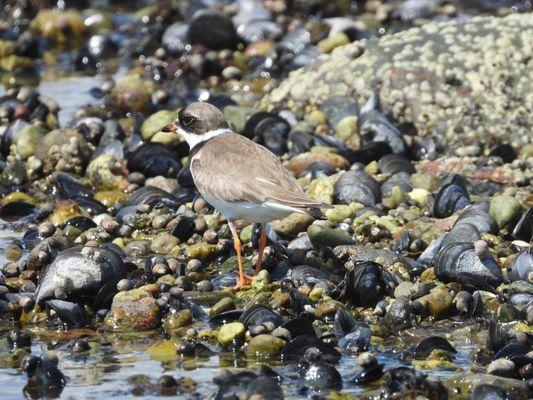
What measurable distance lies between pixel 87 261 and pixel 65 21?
12.6 metres

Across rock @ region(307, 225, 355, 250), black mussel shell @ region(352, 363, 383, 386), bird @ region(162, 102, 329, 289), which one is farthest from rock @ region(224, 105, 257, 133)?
black mussel shell @ region(352, 363, 383, 386)

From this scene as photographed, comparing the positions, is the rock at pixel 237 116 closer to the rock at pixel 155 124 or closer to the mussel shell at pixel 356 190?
the rock at pixel 155 124

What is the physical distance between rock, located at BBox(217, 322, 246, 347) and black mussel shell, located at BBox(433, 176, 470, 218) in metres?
3.33

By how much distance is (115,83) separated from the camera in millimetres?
16391

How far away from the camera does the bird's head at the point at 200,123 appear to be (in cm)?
995

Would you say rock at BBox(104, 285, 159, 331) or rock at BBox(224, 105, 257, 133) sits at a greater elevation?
rock at BBox(224, 105, 257, 133)

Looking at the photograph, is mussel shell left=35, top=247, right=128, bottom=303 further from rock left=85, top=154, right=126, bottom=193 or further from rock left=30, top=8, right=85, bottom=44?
rock left=30, top=8, right=85, bottom=44

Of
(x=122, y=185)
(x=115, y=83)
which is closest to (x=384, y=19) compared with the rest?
(x=115, y=83)

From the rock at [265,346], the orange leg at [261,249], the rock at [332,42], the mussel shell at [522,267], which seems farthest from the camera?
the rock at [332,42]

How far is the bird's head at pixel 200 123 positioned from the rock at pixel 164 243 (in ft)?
2.97

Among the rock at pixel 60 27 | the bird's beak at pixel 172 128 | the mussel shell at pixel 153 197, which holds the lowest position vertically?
the mussel shell at pixel 153 197

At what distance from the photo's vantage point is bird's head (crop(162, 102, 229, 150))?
9945 mm

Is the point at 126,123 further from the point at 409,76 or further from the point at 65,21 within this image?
the point at 65,21

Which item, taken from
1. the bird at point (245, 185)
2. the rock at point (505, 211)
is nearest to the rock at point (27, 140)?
the bird at point (245, 185)
